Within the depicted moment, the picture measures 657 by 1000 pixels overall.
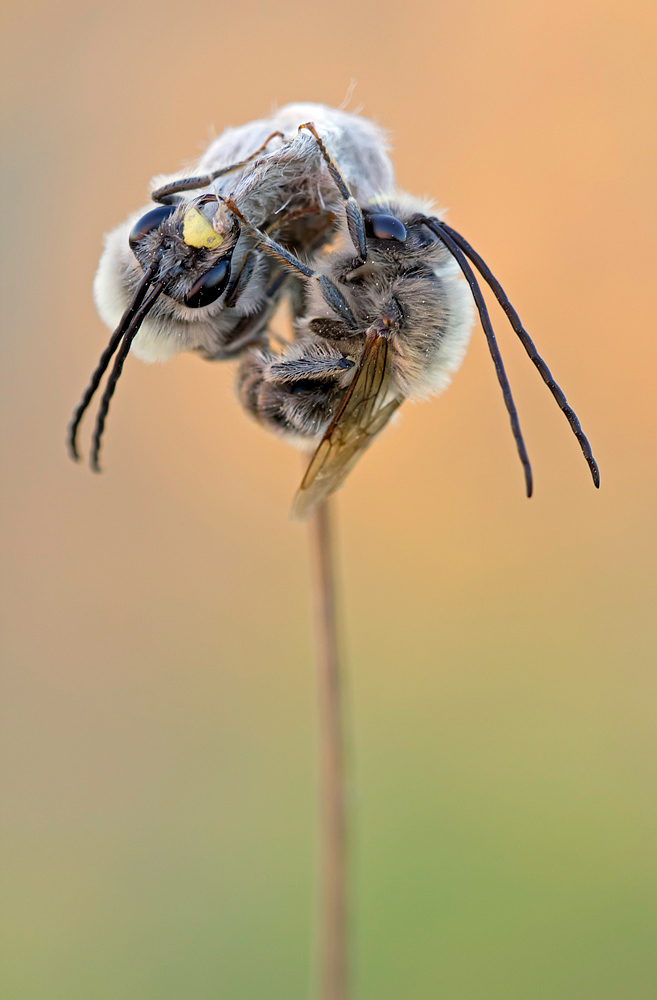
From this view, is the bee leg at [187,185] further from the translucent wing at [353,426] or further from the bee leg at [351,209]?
the translucent wing at [353,426]

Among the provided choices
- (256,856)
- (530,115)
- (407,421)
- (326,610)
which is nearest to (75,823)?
(256,856)

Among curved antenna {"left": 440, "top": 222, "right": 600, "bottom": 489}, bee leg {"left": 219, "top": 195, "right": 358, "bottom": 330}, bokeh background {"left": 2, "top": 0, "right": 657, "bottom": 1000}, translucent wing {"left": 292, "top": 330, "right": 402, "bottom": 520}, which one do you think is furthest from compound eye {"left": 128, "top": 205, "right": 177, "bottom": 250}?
bokeh background {"left": 2, "top": 0, "right": 657, "bottom": 1000}

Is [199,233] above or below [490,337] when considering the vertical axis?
above

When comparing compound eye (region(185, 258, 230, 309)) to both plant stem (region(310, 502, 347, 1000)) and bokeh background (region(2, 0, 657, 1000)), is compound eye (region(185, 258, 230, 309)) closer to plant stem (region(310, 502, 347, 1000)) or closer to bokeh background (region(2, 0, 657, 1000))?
plant stem (region(310, 502, 347, 1000))

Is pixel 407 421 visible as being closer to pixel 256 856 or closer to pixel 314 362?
pixel 256 856

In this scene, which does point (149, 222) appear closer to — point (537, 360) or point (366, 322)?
point (366, 322)

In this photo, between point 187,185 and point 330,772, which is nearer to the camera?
point 187,185

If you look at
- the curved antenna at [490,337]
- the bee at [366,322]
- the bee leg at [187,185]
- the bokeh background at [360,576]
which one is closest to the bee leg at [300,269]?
the bee at [366,322]

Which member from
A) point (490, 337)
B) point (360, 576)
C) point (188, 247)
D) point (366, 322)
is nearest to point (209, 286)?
point (188, 247)
